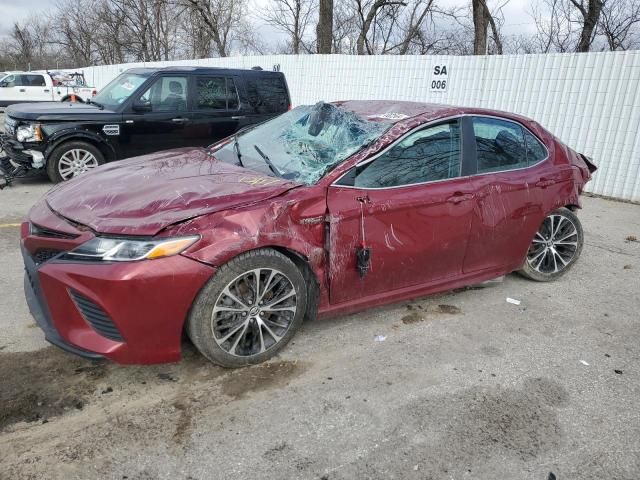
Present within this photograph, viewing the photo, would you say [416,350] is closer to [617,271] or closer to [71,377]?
[71,377]

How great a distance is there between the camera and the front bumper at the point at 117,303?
2.50m

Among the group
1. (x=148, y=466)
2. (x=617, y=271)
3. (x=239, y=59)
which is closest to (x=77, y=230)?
(x=148, y=466)

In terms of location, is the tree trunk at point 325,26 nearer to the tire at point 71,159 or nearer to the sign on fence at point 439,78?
the sign on fence at point 439,78

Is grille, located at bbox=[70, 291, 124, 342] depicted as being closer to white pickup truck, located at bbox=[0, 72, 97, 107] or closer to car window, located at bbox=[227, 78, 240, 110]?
car window, located at bbox=[227, 78, 240, 110]

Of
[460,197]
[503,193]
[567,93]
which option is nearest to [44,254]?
[460,197]

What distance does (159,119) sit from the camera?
7.52m

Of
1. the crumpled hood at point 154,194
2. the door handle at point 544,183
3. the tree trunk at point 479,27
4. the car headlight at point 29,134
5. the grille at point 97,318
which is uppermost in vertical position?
the tree trunk at point 479,27

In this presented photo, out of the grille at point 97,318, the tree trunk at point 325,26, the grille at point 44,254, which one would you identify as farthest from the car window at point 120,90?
the tree trunk at point 325,26

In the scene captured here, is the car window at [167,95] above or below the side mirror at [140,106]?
above

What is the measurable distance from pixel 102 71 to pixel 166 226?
28.1 meters

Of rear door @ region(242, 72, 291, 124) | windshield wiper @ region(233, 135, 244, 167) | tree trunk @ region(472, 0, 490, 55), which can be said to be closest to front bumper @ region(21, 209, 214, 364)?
windshield wiper @ region(233, 135, 244, 167)

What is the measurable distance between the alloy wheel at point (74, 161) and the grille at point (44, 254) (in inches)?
198

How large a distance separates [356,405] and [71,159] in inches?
252

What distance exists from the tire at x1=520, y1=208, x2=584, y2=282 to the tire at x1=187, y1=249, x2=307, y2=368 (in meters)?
2.41
